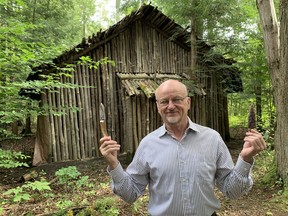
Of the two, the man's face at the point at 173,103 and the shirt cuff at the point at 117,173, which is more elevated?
the man's face at the point at 173,103

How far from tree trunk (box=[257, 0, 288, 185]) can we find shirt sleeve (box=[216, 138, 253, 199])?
14.9ft

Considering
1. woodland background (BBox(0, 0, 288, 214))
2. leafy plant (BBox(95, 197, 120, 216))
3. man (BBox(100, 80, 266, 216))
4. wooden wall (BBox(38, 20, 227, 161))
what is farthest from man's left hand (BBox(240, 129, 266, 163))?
wooden wall (BBox(38, 20, 227, 161))

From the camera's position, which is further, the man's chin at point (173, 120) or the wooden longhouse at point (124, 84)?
the wooden longhouse at point (124, 84)

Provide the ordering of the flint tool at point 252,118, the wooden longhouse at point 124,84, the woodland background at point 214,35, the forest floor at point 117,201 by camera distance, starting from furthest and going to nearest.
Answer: the wooden longhouse at point 124,84, the woodland background at point 214,35, the forest floor at point 117,201, the flint tool at point 252,118

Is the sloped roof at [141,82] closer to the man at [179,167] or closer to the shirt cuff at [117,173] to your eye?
the man at [179,167]

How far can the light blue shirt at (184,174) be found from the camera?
2.30m

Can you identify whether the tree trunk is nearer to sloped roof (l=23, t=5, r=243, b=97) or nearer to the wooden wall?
sloped roof (l=23, t=5, r=243, b=97)

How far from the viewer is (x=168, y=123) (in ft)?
8.14

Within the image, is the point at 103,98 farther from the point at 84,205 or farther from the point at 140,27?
the point at 84,205

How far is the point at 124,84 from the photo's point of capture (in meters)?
11.4

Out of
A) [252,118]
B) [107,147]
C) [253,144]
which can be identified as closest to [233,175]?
[253,144]

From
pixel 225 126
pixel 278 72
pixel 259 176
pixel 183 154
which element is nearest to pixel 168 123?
pixel 183 154

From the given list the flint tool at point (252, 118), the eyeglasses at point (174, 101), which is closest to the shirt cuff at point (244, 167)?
the flint tool at point (252, 118)

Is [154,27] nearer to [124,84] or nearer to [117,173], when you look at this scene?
[124,84]
